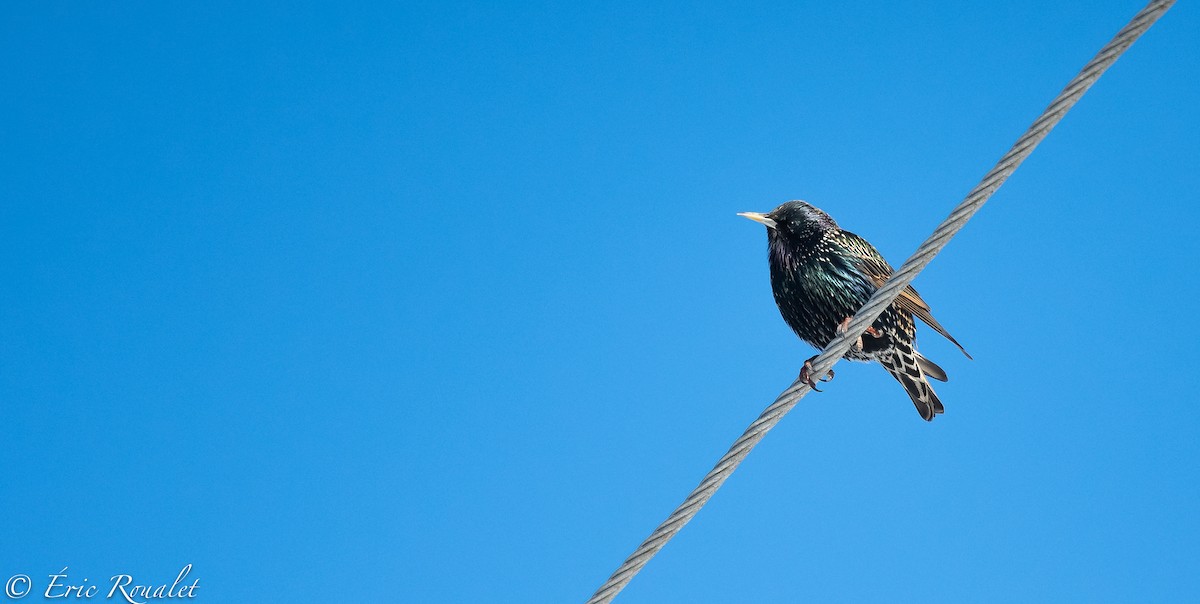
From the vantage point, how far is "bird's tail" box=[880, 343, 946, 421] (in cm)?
446

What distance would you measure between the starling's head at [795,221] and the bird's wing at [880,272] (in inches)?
4.5

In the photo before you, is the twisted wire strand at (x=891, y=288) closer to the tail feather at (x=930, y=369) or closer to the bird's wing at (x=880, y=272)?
the bird's wing at (x=880, y=272)

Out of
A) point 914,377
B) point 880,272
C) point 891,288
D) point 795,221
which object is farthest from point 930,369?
point 891,288

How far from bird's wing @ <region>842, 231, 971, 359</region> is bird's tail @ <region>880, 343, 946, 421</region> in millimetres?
195

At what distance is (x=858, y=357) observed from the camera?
14.8 ft

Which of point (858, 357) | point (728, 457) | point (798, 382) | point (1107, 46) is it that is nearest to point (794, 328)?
point (858, 357)

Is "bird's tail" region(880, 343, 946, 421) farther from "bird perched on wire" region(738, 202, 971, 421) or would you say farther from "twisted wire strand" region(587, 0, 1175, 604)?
"twisted wire strand" region(587, 0, 1175, 604)

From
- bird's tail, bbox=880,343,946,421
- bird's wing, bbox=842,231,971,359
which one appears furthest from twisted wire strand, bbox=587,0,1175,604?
bird's tail, bbox=880,343,946,421

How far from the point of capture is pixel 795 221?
4551mm

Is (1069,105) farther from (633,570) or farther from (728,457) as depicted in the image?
(633,570)

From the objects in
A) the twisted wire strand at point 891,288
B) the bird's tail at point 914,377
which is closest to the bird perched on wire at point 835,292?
the bird's tail at point 914,377

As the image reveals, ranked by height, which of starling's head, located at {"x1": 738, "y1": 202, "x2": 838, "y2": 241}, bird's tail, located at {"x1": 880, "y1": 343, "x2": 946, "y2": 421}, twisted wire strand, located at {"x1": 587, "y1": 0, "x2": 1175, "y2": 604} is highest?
starling's head, located at {"x1": 738, "y1": 202, "x2": 838, "y2": 241}

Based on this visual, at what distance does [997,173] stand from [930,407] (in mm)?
1994

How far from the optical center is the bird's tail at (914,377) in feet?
14.6
